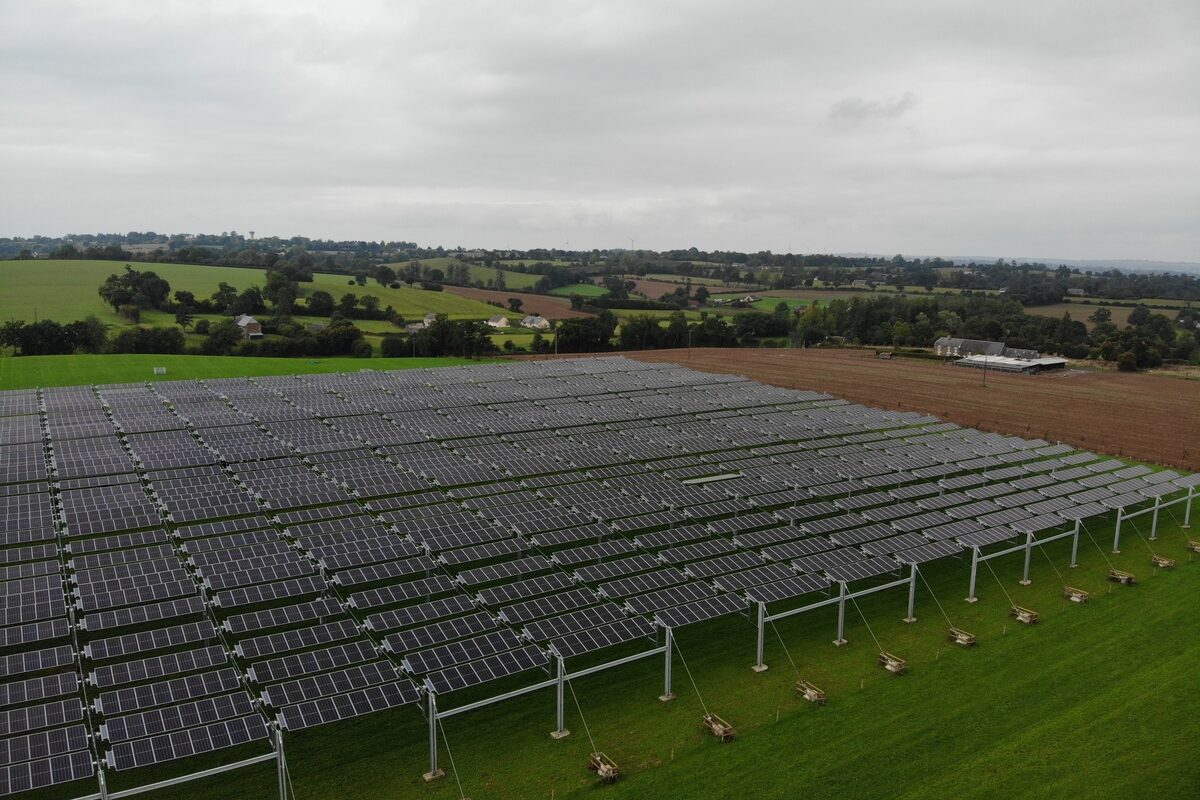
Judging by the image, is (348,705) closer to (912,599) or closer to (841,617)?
(841,617)

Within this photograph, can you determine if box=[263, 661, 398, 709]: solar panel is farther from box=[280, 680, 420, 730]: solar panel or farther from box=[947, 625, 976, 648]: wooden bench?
box=[947, 625, 976, 648]: wooden bench

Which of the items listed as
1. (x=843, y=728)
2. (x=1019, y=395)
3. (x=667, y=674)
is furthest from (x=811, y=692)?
(x=1019, y=395)

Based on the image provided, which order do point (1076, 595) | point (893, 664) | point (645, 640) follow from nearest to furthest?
1. point (893, 664)
2. point (645, 640)
3. point (1076, 595)

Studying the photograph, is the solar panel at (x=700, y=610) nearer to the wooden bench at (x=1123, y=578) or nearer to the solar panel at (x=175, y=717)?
the solar panel at (x=175, y=717)

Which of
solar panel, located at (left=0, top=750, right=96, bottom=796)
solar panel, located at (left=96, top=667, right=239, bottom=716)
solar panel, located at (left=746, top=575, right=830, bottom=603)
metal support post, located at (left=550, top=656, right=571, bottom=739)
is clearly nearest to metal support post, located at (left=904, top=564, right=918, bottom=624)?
solar panel, located at (left=746, top=575, right=830, bottom=603)

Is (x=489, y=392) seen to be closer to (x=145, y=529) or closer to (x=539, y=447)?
(x=539, y=447)

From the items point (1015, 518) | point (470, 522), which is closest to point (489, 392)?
point (470, 522)
